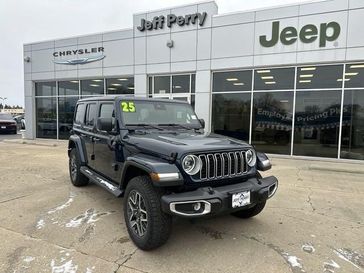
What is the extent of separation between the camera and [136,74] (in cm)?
1330

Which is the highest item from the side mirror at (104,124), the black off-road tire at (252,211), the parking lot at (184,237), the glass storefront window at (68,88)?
the glass storefront window at (68,88)

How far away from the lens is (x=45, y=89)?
1641 cm

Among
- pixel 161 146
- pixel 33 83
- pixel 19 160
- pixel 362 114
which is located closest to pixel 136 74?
pixel 19 160

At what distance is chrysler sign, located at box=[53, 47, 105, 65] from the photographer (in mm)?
14195

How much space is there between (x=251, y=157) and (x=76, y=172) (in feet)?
12.8

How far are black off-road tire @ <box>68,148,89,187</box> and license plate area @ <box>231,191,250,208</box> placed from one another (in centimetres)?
370

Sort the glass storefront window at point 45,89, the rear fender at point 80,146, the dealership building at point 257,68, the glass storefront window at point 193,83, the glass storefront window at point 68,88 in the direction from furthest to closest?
the glass storefront window at point 45,89, the glass storefront window at point 68,88, the glass storefront window at point 193,83, the dealership building at point 257,68, the rear fender at point 80,146

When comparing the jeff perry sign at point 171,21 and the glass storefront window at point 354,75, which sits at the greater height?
the jeff perry sign at point 171,21

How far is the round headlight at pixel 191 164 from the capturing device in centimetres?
316

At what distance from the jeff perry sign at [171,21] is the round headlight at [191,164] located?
9.80 m

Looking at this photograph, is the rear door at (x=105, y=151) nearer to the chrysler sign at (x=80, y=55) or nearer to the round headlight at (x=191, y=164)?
the round headlight at (x=191, y=164)

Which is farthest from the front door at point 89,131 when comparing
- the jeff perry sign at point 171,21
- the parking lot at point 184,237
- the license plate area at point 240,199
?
the jeff perry sign at point 171,21

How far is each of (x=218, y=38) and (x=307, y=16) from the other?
3350 mm

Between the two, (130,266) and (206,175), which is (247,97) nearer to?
(206,175)
